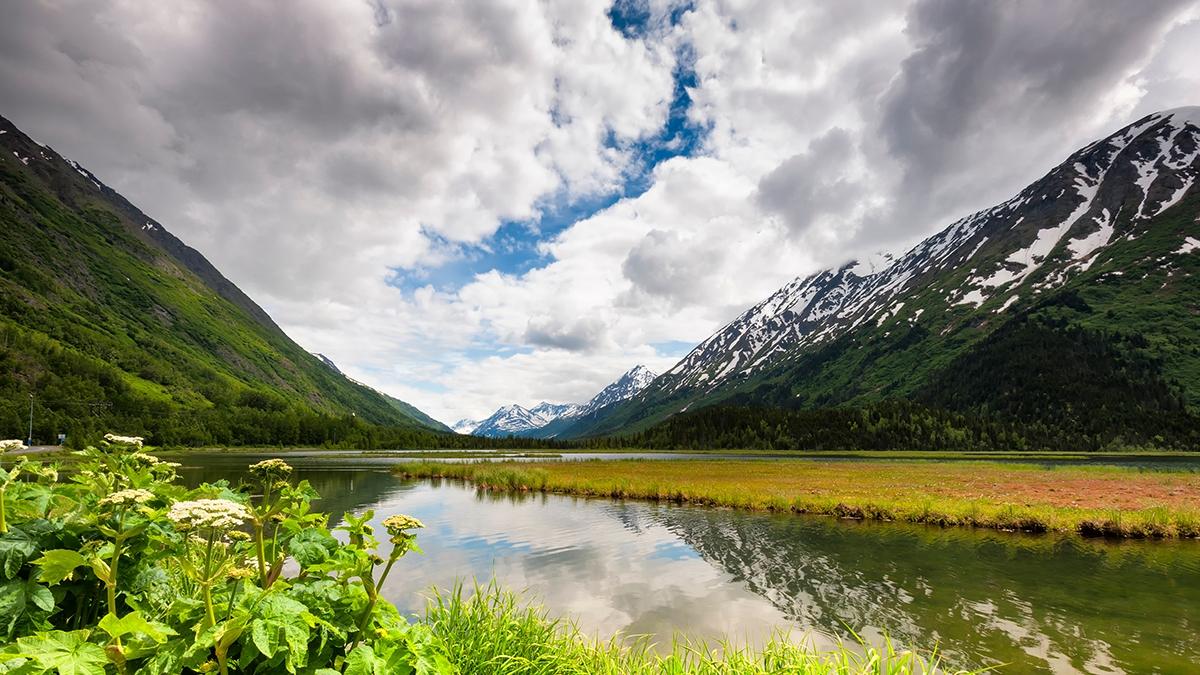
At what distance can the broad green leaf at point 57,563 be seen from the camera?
12.4 feet

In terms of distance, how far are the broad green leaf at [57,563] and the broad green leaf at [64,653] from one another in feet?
1.35

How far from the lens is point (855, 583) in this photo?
68.9 ft

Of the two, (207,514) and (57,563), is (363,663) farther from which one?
(57,563)

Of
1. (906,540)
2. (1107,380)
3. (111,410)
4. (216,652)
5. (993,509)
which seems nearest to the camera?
(216,652)

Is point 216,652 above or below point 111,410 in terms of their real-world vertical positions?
below

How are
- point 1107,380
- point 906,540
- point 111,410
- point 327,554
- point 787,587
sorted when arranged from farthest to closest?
point 1107,380
point 111,410
point 906,540
point 787,587
point 327,554

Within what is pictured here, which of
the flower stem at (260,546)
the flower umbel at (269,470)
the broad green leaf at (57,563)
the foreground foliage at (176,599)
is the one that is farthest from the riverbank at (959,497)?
the broad green leaf at (57,563)

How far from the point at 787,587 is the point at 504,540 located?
16156 millimetres

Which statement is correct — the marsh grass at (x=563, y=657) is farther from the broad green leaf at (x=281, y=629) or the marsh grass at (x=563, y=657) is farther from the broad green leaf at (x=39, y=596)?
the broad green leaf at (x=39, y=596)

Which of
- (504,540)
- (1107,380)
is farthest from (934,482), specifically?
(1107,380)

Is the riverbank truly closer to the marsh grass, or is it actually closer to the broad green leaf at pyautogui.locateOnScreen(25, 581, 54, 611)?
the marsh grass

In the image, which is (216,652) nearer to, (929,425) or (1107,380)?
(929,425)

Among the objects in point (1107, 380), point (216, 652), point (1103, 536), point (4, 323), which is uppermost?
point (4, 323)

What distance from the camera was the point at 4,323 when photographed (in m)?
185
